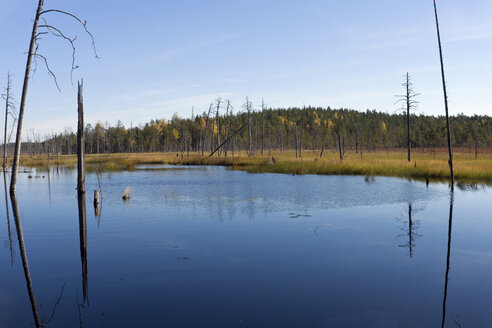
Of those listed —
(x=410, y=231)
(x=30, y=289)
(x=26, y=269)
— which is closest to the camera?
(x=30, y=289)

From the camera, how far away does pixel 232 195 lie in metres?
24.7

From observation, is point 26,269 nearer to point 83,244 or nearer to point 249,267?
point 83,244

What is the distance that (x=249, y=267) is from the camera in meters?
9.55

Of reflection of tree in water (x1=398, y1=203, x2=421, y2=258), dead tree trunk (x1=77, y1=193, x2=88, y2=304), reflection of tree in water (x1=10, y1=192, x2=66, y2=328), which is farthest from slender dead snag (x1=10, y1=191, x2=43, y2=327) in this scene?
reflection of tree in water (x1=398, y1=203, x2=421, y2=258)

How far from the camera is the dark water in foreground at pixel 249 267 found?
668cm

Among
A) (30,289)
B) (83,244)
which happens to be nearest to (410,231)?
(83,244)

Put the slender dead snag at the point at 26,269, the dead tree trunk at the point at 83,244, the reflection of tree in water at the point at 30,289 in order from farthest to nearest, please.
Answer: the dead tree trunk at the point at 83,244 < the slender dead snag at the point at 26,269 < the reflection of tree in water at the point at 30,289

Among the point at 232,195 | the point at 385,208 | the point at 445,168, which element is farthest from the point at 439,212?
the point at 445,168

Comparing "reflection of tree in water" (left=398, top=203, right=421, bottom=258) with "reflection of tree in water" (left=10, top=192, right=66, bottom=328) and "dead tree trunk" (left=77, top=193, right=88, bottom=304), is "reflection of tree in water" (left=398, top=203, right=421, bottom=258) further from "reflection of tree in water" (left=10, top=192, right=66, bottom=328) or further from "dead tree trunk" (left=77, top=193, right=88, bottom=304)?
"reflection of tree in water" (left=10, top=192, right=66, bottom=328)

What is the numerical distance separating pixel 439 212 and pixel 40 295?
16.9 m

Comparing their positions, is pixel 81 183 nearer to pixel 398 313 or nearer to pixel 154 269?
pixel 154 269

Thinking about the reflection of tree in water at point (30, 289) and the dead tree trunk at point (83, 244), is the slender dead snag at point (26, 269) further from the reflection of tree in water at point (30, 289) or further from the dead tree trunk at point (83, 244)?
the dead tree trunk at point (83, 244)

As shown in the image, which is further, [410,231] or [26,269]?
[410,231]

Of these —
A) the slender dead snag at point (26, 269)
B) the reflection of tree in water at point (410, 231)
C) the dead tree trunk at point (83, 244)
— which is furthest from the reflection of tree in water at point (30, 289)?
the reflection of tree in water at point (410, 231)
